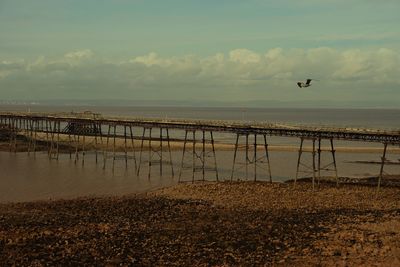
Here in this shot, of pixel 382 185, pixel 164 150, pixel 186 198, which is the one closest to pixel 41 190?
pixel 186 198

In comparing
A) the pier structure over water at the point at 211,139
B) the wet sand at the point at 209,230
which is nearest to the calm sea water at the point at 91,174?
the pier structure over water at the point at 211,139

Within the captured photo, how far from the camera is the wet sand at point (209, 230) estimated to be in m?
18.9

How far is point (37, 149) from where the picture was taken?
64438 mm

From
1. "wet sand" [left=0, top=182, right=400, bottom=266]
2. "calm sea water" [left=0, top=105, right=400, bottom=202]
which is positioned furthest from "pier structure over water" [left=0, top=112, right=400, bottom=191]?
"wet sand" [left=0, top=182, right=400, bottom=266]

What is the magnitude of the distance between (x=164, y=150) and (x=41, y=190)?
30.5 m

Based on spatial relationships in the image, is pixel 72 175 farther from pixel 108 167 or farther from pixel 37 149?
pixel 37 149

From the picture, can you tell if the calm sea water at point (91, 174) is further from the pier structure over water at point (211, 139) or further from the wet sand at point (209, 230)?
the wet sand at point (209, 230)

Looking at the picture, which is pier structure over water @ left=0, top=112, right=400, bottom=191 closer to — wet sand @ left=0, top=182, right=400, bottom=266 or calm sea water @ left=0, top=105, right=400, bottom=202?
calm sea water @ left=0, top=105, right=400, bottom=202

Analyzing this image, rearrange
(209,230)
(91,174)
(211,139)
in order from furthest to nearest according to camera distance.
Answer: (211,139), (91,174), (209,230)

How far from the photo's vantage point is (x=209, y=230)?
23.2 m

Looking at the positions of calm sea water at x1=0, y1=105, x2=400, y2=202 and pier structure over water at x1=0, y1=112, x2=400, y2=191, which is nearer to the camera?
pier structure over water at x1=0, y1=112, x2=400, y2=191

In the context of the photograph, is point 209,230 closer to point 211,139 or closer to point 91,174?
point 91,174

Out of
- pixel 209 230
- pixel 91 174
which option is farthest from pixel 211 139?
pixel 209 230

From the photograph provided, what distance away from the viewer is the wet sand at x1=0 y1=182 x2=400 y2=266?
18.9 m
